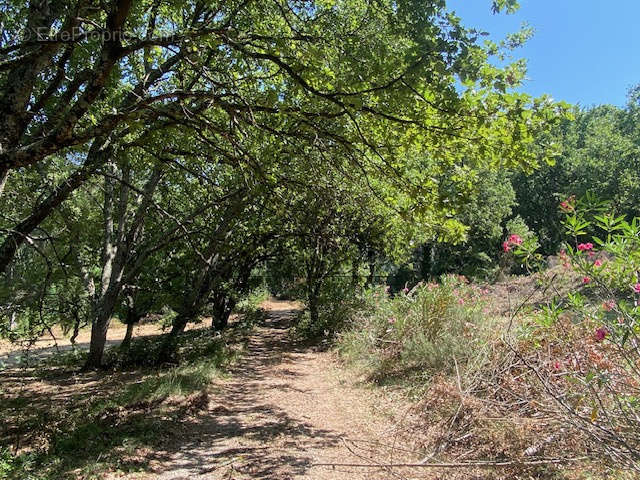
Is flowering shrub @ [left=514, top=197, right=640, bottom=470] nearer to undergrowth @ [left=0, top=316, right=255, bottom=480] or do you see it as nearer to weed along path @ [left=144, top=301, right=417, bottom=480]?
weed along path @ [left=144, top=301, right=417, bottom=480]

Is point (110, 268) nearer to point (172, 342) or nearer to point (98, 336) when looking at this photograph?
point (98, 336)

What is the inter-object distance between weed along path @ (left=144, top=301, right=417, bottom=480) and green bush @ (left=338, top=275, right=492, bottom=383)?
2.36ft

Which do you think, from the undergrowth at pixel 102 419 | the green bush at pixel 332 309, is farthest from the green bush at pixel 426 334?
the undergrowth at pixel 102 419

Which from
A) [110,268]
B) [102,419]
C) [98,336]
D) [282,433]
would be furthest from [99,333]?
[282,433]

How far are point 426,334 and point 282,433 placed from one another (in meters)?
2.98

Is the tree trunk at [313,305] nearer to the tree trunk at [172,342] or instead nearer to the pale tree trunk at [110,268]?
the tree trunk at [172,342]

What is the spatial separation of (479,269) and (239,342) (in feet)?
103

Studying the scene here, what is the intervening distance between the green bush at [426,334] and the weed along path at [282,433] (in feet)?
2.36

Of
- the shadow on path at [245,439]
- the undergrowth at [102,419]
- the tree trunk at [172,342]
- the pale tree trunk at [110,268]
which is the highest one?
the pale tree trunk at [110,268]

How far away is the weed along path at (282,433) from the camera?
433 centimetres

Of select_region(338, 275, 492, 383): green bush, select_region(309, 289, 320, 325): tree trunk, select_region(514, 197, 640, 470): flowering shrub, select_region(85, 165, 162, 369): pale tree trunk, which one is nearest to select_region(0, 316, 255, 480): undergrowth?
select_region(85, 165, 162, 369): pale tree trunk

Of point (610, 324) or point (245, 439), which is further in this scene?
point (245, 439)

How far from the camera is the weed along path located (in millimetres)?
4332

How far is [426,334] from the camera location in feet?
23.2
